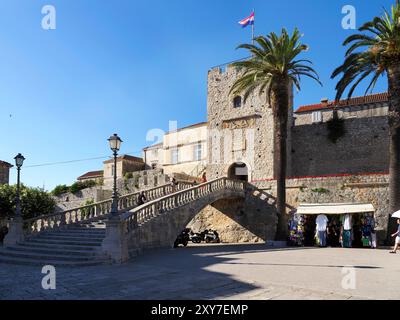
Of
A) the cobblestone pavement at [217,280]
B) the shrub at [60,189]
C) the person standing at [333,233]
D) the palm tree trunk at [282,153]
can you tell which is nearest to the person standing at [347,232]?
the person standing at [333,233]

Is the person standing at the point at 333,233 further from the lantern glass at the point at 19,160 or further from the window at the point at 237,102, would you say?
the lantern glass at the point at 19,160

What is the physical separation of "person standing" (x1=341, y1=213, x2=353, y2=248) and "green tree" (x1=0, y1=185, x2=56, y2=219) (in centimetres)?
1908

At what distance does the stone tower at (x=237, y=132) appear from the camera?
2803 cm

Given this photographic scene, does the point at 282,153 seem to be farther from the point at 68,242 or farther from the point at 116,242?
the point at 68,242

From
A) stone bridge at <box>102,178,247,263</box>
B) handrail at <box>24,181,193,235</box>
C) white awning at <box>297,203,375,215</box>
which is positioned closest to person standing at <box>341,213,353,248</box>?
white awning at <box>297,203,375,215</box>

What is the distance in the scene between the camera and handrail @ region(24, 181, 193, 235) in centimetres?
1664

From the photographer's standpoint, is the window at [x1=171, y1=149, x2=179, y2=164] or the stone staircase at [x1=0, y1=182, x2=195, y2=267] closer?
the stone staircase at [x1=0, y1=182, x2=195, y2=267]

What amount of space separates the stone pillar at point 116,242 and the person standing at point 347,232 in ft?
36.0

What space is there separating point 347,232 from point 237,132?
43.3 feet

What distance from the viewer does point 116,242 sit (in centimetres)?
1232

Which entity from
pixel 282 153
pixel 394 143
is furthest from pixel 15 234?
pixel 394 143
